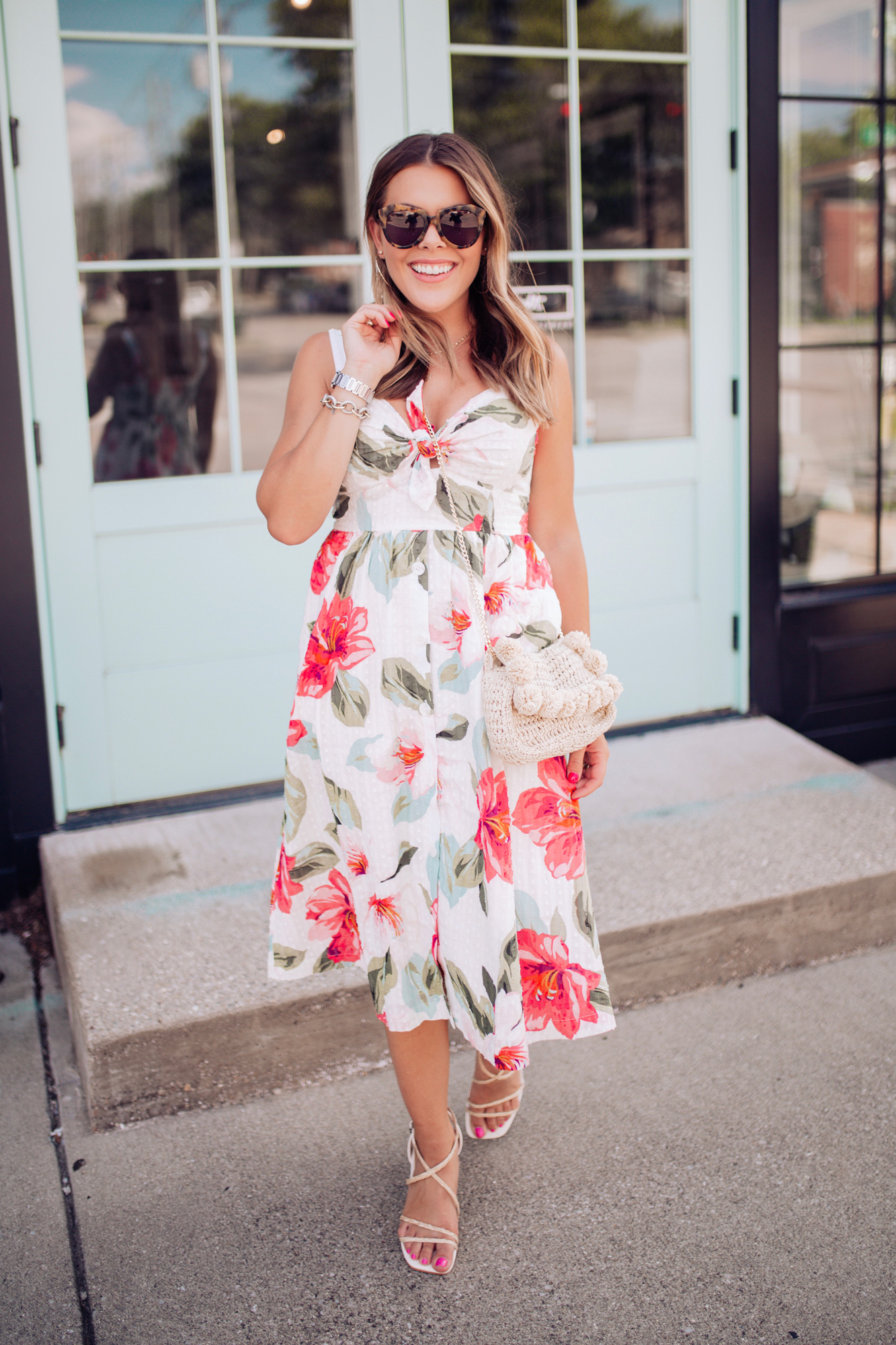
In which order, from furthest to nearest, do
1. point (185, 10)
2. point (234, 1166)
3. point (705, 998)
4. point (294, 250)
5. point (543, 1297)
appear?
point (294, 250) → point (185, 10) → point (705, 998) → point (234, 1166) → point (543, 1297)

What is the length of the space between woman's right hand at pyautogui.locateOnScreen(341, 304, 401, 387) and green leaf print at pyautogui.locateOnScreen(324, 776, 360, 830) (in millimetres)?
595

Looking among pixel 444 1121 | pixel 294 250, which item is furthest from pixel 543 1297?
pixel 294 250

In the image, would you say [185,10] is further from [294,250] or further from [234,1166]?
[294,250]

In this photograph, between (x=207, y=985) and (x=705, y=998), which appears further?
(x=705, y=998)

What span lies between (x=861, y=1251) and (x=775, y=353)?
8.28 feet

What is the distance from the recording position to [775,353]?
3414mm

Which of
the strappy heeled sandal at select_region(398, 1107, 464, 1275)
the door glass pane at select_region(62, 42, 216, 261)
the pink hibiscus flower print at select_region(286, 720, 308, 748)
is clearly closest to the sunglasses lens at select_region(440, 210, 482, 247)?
the pink hibiscus flower print at select_region(286, 720, 308, 748)

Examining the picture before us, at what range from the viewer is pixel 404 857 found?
1.69 meters

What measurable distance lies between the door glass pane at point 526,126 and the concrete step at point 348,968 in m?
1.82

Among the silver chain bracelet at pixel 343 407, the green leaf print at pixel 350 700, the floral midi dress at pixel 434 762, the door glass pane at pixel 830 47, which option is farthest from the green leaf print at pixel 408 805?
the door glass pane at pixel 830 47

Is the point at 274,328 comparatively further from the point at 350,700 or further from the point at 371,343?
the point at 350,700

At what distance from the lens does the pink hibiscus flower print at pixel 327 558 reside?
1742 millimetres

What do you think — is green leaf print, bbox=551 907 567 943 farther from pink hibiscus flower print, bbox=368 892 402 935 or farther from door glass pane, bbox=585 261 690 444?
door glass pane, bbox=585 261 690 444

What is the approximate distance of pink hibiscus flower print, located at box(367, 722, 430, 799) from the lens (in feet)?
5.44
